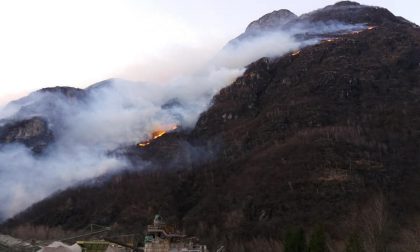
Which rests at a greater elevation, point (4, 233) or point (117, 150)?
point (117, 150)

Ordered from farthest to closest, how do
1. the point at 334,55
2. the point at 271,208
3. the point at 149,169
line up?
the point at 334,55 → the point at 149,169 → the point at 271,208

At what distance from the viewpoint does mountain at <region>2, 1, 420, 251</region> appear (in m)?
111

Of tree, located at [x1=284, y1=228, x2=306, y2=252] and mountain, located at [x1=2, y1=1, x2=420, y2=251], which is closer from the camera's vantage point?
tree, located at [x1=284, y1=228, x2=306, y2=252]

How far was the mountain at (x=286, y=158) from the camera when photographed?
111 m

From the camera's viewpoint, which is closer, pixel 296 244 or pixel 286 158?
pixel 296 244

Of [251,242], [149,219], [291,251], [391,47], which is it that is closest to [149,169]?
[149,219]

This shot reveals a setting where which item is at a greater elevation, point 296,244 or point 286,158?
point 286,158

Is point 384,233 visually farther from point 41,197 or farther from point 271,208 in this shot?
point 41,197

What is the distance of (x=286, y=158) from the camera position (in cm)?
13650

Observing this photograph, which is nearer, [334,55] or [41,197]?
[41,197]

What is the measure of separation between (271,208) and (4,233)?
67.8 metres

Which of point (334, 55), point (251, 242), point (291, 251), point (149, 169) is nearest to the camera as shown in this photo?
point (291, 251)

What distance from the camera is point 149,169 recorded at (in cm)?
17112

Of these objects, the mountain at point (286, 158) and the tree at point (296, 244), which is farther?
the mountain at point (286, 158)
